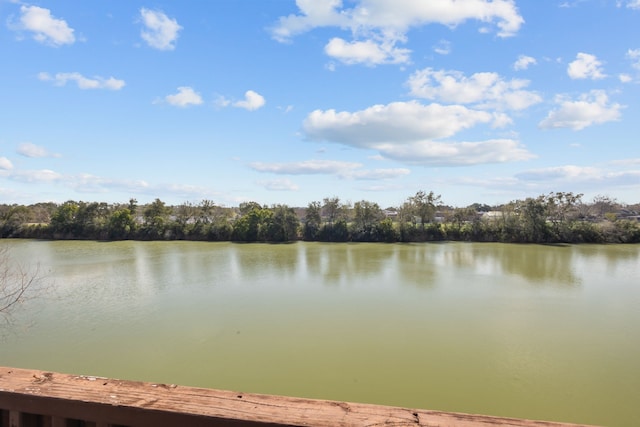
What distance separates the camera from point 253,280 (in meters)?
15.1

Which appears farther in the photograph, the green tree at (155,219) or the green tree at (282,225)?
the green tree at (155,219)

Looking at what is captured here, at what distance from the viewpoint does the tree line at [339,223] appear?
30.1 metres

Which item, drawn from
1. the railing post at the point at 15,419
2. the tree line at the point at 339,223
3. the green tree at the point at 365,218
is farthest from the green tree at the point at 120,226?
the railing post at the point at 15,419

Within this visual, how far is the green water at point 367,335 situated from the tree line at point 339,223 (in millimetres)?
13636

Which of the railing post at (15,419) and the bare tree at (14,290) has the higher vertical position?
the railing post at (15,419)

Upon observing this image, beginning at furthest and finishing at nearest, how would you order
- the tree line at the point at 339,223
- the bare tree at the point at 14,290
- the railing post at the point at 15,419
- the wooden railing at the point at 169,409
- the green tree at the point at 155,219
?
the green tree at the point at 155,219 < the tree line at the point at 339,223 < the bare tree at the point at 14,290 < the railing post at the point at 15,419 < the wooden railing at the point at 169,409

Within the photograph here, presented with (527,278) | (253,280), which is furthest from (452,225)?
(253,280)

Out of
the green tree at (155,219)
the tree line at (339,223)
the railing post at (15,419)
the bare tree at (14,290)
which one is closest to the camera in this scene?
the railing post at (15,419)

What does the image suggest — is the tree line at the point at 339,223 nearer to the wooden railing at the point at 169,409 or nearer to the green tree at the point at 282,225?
the green tree at the point at 282,225

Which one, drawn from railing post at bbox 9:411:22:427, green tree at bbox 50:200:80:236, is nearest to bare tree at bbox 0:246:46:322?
railing post at bbox 9:411:22:427

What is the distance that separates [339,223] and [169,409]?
1233 inches

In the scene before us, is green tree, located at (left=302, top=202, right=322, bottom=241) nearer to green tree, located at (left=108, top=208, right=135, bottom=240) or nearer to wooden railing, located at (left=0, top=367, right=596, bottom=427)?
green tree, located at (left=108, top=208, right=135, bottom=240)

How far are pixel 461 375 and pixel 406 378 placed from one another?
99 centimetres

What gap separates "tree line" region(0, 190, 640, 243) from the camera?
30109 millimetres
